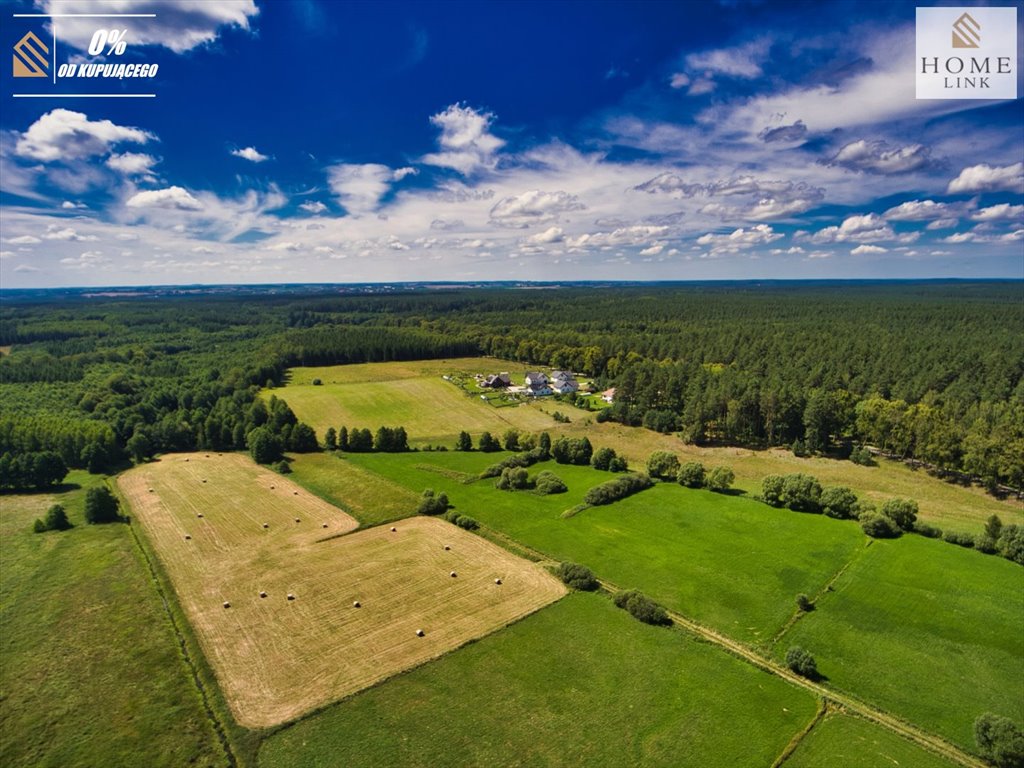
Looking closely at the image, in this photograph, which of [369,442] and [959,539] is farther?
[369,442]

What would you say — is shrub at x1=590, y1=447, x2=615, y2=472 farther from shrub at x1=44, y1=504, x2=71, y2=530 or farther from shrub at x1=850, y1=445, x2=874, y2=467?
shrub at x1=44, y1=504, x2=71, y2=530

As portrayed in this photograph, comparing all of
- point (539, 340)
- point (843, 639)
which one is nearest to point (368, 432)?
point (843, 639)

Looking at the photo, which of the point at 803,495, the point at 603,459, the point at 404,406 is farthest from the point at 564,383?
the point at 803,495

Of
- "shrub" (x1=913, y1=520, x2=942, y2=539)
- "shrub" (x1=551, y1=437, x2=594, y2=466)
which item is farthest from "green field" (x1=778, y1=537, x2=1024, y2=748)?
"shrub" (x1=551, y1=437, x2=594, y2=466)

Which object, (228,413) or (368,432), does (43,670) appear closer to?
(368,432)

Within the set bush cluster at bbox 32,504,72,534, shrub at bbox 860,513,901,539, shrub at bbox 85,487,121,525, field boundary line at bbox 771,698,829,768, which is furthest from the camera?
shrub at bbox 85,487,121,525

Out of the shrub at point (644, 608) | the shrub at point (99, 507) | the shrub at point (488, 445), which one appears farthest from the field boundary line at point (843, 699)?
Answer: the shrub at point (99, 507)

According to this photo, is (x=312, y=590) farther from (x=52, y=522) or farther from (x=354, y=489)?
(x=52, y=522)
